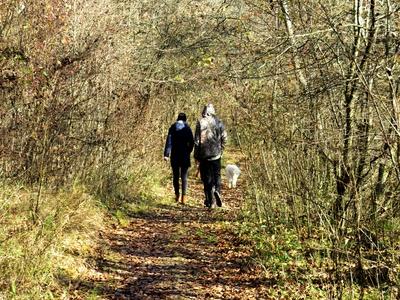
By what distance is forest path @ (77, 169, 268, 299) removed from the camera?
5988mm

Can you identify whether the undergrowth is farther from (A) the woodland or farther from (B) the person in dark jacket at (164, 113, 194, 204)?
(B) the person in dark jacket at (164, 113, 194, 204)

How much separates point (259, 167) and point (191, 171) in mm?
8887

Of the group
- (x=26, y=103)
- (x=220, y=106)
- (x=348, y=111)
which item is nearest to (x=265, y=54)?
(x=348, y=111)

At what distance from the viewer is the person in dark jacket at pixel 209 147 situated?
411 inches

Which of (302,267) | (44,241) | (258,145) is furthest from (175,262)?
(258,145)

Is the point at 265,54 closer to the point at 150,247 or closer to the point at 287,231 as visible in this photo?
the point at 287,231

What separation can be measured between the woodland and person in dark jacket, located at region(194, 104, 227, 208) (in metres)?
0.64

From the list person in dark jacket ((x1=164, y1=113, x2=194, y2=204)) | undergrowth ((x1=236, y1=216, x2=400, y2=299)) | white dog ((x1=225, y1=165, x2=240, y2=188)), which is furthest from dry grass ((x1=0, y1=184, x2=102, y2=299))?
white dog ((x1=225, y1=165, x2=240, y2=188))

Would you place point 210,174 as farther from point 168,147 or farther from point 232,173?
point 232,173

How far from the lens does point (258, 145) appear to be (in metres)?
8.36

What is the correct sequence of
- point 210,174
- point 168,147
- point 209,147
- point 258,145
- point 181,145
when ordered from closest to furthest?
point 258,145
point 209,147
point 210,174
point 168,147
point 181,145

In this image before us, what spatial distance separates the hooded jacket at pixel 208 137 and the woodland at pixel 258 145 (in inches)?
32.2

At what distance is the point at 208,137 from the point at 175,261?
3.74 metres

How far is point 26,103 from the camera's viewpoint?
23.3 feet
